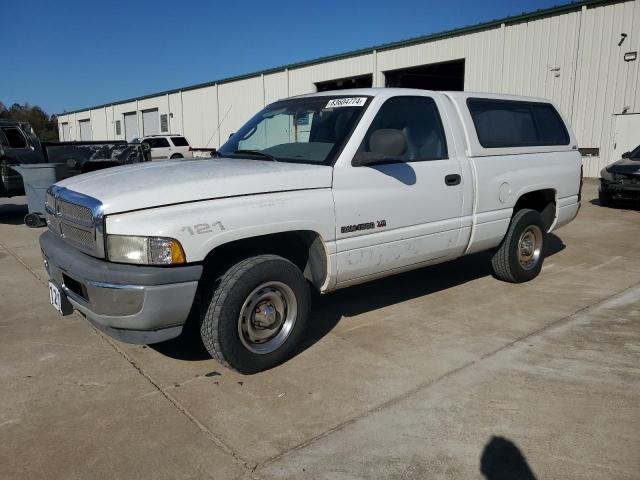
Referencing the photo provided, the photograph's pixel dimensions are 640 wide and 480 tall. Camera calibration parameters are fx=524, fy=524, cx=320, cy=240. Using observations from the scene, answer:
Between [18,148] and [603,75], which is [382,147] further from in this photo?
[603,75]

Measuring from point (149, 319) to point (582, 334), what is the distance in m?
3.33

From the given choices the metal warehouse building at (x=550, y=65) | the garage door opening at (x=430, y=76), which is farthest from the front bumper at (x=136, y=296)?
the garage door opening at (x=430, y=76)

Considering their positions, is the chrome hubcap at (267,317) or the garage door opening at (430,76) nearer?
the chrome hubcap at (267,317)

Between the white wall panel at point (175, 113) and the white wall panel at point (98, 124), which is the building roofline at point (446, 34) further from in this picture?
the white wall panel at point (98, 124)

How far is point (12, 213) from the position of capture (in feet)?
39.4

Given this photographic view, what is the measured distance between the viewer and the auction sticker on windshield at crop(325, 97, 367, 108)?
13.3ft

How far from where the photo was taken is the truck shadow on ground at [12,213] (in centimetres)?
1073

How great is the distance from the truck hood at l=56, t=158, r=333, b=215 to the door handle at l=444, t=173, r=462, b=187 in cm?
125

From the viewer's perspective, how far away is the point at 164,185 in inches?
123

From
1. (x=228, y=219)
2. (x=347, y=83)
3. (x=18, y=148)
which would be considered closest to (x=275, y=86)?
(x=347, y=83)

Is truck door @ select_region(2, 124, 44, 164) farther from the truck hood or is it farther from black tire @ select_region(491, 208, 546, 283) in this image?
black tire @ select_region(491, 208, 546, 283)

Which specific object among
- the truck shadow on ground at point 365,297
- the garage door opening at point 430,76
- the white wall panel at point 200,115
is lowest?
the truck shadow on ground at point 365,297

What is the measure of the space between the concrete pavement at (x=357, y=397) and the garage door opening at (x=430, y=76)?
57.6ft

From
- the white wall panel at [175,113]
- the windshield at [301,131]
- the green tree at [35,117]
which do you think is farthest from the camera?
the green tree at [35,117]
